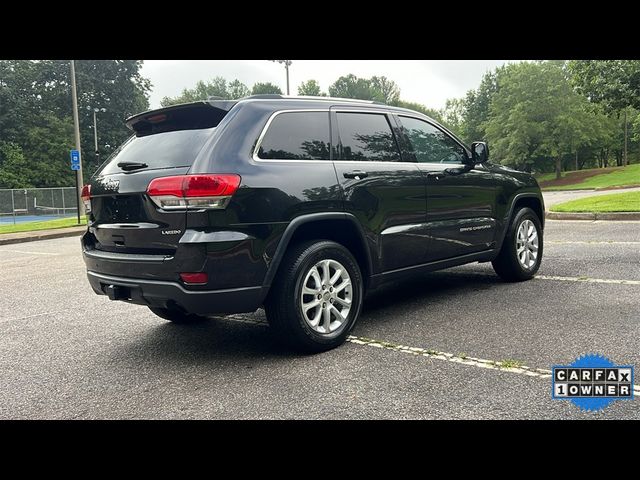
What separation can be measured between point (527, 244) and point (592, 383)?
326 cm

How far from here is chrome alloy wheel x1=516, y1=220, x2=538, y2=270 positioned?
241 inches

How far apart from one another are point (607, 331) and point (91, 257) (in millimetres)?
4026

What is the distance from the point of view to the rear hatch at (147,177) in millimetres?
3586

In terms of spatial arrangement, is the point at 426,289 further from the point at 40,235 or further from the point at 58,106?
the point at 58,106

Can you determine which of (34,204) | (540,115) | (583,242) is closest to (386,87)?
(540,115)

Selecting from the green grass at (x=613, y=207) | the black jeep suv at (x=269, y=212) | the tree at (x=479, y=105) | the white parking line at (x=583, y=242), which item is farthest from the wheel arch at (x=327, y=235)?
the tree at (x=479, y=105)

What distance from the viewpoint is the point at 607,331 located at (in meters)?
4.10

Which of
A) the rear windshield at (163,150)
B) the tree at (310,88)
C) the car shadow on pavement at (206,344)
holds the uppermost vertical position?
the tree at (310,88)

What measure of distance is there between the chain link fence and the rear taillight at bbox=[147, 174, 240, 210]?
25.8m

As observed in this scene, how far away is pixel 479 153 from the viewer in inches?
223

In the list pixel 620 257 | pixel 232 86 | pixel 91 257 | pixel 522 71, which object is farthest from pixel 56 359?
pixel 232 86

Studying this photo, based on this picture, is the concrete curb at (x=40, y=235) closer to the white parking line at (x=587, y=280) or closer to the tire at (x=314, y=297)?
the tire at (x=314, y=297)

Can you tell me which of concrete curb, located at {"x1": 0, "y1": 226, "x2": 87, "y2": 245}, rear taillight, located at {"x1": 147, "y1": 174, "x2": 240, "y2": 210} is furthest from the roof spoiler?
concrete curb, located at {"x1": 0, "y1": 226, "x2": 87, "y2": 245}

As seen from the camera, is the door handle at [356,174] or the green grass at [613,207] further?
the green grass at [613,207]
